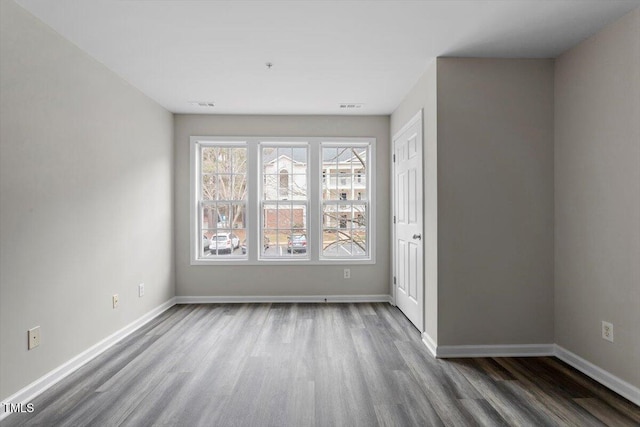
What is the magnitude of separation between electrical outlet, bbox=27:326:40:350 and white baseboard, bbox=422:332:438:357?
2.87 meters

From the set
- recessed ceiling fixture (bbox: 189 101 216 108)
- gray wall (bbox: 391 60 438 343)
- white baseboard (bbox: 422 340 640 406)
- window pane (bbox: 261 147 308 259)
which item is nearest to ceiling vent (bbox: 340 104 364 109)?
window pane (bbox: 261 147 308 259)

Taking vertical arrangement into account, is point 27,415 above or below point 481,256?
below

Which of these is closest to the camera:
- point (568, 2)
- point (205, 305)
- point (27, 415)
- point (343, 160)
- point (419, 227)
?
point (27, 415)

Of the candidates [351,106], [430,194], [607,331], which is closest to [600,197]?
[607,331]

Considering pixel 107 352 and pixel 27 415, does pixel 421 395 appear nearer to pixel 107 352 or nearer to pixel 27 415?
pixel 27 415

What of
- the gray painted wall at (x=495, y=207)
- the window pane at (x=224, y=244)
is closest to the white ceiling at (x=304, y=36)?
the gray painted wall at (x=495, y=207)

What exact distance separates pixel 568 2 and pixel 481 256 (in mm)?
1821

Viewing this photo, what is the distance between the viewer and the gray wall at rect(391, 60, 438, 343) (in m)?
2.79

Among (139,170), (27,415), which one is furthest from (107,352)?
(139,170)

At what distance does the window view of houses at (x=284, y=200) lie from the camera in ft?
14.7

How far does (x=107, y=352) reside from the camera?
9.36ft

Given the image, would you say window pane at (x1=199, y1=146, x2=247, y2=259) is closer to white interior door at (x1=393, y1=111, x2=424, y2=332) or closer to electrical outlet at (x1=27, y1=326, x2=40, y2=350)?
white interior door at (x1=393, y1=111, x2=424, y2=332)

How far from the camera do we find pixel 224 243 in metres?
4.48

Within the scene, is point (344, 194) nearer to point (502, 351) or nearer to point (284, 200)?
point (284, 200)
